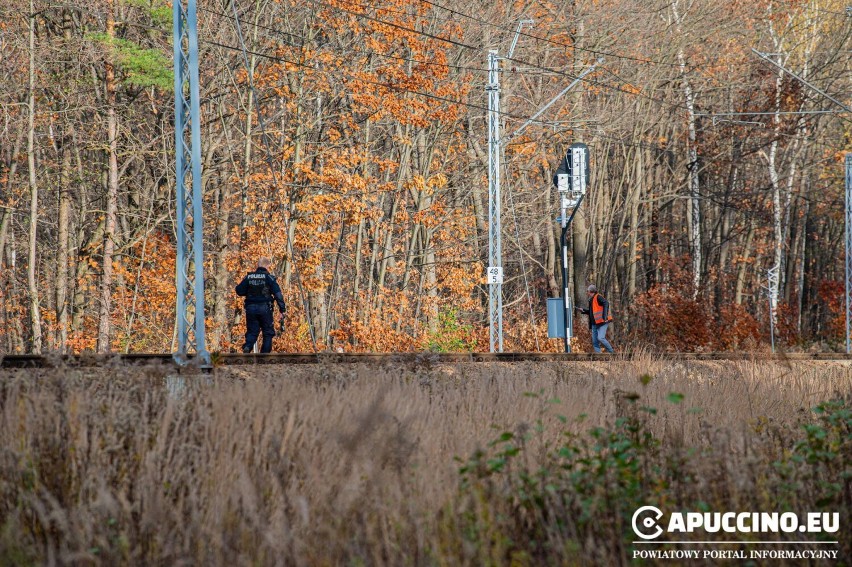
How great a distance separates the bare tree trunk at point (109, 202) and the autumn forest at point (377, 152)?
0.22 feet

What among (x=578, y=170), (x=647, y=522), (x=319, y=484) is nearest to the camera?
(x=647, y=522)

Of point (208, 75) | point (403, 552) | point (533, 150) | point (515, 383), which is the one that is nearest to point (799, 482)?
point (403, 552)

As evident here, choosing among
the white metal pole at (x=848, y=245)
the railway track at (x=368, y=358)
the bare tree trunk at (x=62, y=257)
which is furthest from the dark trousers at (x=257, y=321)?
the white metal pole at (x=848, y=245)

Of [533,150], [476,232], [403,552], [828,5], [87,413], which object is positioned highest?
[828,5]

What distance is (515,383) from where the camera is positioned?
13.4 metres

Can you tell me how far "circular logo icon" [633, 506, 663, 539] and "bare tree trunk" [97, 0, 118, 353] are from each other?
72.2 ft

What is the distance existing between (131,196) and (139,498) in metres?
24.7

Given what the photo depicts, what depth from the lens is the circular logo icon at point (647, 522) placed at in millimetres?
6410

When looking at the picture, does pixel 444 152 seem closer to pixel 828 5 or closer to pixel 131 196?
pixel 131 196

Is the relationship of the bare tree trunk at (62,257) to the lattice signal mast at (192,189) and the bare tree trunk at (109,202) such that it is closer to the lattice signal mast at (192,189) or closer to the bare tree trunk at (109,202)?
the bare tree trunk at (109,202)

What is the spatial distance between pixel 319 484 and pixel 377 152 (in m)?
29.2

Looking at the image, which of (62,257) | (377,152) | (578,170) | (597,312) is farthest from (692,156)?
(62,257)

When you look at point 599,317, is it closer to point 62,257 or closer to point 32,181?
point 62,257

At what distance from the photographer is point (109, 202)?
1094 inches
